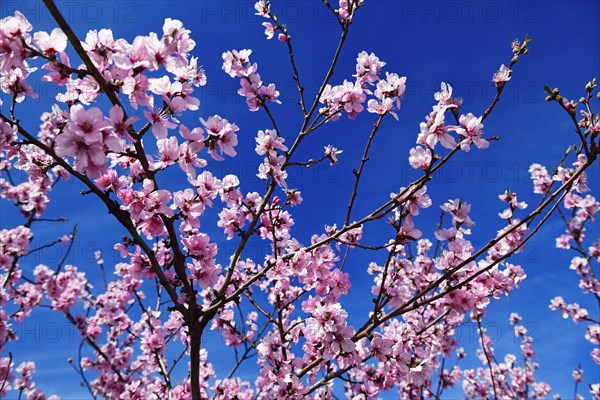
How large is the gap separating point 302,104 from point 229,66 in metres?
0.82

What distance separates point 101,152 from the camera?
2229 mm

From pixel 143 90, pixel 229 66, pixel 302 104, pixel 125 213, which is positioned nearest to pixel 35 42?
pixel 143 90

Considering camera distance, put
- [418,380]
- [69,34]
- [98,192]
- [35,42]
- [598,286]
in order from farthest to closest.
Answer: [598,286], [418,380], [98,192], [35,42], [69,34]

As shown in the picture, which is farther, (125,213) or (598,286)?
(598,286)

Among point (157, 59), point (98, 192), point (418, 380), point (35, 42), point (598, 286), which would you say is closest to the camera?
point (35, 42)

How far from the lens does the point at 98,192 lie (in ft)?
9.02

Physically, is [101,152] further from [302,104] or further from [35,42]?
[302,104]

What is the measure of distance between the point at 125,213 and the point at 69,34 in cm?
127

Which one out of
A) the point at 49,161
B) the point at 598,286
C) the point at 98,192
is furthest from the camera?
the point at 598,286

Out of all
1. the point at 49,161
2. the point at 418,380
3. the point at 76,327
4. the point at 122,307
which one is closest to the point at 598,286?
the point at 418,380

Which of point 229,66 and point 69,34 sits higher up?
point 229,66

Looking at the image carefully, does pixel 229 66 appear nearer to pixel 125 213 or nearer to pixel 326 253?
pixel 125 213

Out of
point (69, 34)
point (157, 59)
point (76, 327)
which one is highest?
point (76, 327)

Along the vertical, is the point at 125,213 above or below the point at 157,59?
below
